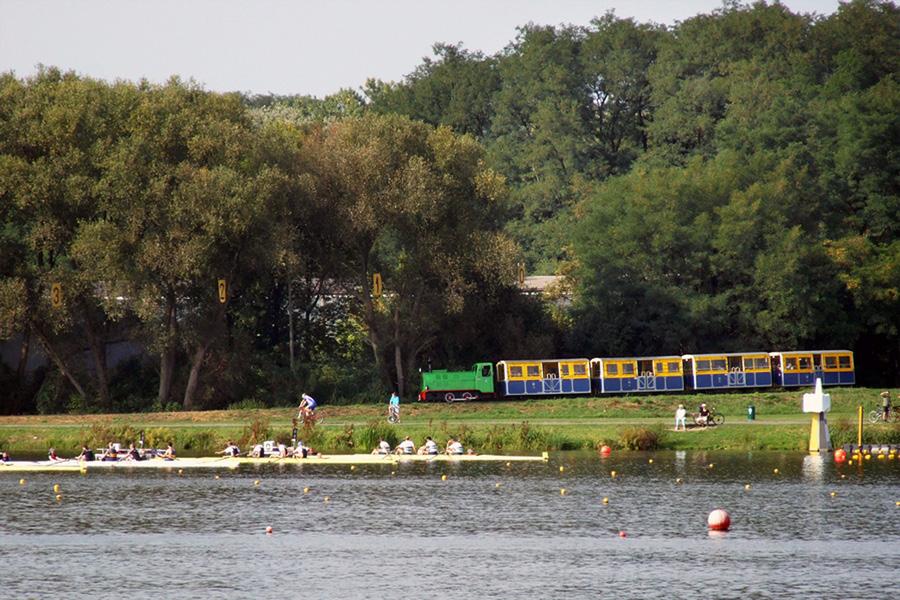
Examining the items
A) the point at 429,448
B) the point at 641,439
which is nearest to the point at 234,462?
the point at 429,448

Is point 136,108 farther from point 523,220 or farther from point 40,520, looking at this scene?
point 523,220

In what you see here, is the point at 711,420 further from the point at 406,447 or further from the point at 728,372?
the point at 728,372

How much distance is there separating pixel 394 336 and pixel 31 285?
2234 cm

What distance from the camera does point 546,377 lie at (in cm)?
9106

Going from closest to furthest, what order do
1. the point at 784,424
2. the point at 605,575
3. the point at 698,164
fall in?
the point at 605,575
the point at 784,424
the point at 698,164

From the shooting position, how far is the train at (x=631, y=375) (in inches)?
3558

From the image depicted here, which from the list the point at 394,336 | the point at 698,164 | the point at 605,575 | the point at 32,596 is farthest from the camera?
the point at 698,164

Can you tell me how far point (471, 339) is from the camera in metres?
95.8

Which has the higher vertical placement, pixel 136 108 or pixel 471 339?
pixel 136 108

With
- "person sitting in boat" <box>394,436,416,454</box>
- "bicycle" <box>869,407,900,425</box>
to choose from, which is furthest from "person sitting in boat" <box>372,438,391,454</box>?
"bicycle" <box>869,407,900,425</box>

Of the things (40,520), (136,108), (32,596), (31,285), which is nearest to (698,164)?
(136,108)

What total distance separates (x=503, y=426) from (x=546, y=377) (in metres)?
18.2

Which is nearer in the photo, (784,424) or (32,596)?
(32,596)

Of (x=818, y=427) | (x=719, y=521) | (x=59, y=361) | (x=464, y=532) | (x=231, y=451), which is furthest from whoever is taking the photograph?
(x=59, y=361)
